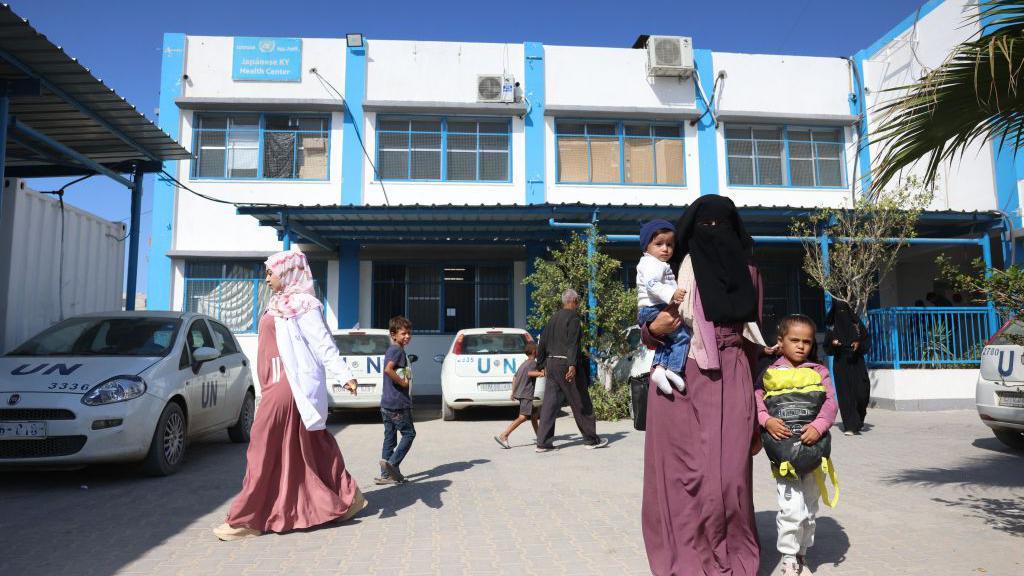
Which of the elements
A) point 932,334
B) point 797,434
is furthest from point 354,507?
point 932,334

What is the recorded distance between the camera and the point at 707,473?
3506mm

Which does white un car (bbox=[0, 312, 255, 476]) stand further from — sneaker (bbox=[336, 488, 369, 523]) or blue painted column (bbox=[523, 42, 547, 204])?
blue painted column (bbox=[523, 42, 547, 204])

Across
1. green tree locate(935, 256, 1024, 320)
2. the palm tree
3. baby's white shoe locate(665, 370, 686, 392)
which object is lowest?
baby's white shoe locate(665, 370, 686, 392)

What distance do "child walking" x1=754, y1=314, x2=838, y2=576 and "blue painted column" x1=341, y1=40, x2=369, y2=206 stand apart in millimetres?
12570

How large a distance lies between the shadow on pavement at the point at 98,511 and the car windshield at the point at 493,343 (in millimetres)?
4408

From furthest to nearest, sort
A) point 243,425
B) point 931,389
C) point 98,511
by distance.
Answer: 1. point 931,389
2. point 243,425
3. point 98,511

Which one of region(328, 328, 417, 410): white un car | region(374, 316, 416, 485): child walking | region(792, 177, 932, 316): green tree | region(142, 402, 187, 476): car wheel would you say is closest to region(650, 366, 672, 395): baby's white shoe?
region(374, 316, 416, 485): child walking

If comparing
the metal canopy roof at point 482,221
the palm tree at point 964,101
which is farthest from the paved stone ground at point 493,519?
the metal canopy roof at point 482,221

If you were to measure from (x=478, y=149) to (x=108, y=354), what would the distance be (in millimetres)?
10391

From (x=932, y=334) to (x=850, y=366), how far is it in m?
3.90

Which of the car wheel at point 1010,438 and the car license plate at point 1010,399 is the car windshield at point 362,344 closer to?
the car license plate at point 1010,399

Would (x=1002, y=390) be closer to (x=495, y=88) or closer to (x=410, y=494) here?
(x=410, y=494)

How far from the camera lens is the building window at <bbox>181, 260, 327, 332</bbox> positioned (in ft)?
49.3

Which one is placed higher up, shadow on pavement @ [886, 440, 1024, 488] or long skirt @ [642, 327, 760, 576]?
long skirt @ [642, 327, 760, 576]
